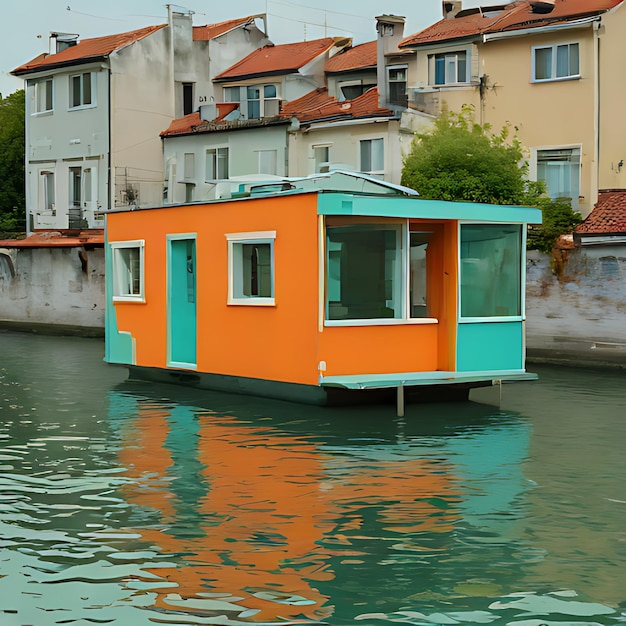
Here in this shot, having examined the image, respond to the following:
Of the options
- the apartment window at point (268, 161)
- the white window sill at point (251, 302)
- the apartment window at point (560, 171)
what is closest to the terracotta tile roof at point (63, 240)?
the apartment window at point (268, 161)

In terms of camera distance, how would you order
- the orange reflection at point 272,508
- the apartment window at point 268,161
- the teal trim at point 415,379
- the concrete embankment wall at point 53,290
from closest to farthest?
the orange reflection at point 272,508, the teal trim at point 415,379, the concrete embankment wall at point 53,290, the apartment window at point 268,161

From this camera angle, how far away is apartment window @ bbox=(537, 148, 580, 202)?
34312mm

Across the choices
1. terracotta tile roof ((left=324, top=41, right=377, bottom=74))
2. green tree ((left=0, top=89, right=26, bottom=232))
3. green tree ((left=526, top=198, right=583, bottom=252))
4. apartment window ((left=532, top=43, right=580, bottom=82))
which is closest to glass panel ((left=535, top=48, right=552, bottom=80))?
apartment window ((left=532, top=43, right=580, bottom=82))

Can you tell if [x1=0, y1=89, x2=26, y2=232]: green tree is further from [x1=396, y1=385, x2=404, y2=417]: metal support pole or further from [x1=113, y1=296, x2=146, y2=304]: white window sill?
[x1=396, y1=385, x2=404, y2=417]: metal support pole

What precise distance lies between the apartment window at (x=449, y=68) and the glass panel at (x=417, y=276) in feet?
64.1

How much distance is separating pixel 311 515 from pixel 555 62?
2670cm

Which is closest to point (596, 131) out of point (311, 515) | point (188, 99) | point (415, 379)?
point (415, 379)

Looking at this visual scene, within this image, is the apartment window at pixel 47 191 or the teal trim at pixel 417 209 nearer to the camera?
the teal trim at pixel 417 209

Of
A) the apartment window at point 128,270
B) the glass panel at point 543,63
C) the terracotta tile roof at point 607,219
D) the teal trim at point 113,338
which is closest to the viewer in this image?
the apartment window at point 128,270

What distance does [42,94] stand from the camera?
48.2 metres

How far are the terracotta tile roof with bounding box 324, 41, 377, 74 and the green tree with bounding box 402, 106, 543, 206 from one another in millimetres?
9967

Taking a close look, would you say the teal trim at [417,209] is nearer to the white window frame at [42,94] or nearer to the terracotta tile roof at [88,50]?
the terracotta tile roof at [88,50]

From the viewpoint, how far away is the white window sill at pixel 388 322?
1727 cm

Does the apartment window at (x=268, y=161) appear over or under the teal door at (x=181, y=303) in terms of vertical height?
over
